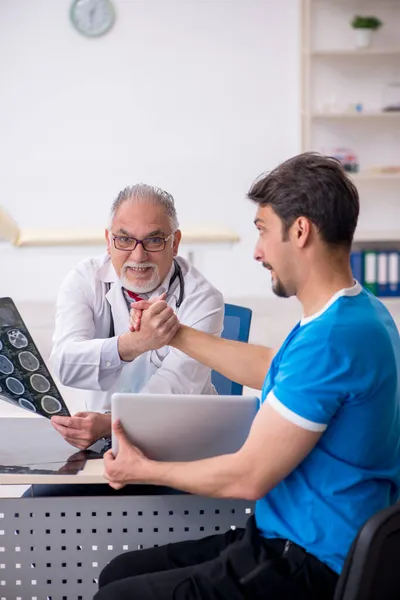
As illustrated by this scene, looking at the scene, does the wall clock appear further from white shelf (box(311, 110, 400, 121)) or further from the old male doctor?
the old male doctor

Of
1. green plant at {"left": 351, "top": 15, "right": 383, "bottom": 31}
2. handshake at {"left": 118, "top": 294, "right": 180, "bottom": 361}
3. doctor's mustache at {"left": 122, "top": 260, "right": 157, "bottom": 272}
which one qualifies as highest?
green plant at {"left": 351, "top": 15, "right": 383, "bottom": 31}

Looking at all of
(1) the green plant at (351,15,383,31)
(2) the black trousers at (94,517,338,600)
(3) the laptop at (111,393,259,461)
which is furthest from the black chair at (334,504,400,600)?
(1) the green plant at (351,15,383,31)

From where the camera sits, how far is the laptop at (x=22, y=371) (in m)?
1.82

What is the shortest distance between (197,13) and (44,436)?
5688 millimetres

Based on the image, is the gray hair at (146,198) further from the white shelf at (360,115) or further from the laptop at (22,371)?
the white shelf at (360,115)

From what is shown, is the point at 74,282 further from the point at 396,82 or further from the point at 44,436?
the point at 396,82

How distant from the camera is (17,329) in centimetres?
182

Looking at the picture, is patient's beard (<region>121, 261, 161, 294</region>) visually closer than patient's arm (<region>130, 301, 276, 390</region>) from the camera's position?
No

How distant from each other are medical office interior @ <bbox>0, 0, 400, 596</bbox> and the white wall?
0.01 m

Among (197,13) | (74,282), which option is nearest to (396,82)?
(197,13)

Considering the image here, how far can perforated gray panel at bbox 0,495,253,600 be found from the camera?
1.79m

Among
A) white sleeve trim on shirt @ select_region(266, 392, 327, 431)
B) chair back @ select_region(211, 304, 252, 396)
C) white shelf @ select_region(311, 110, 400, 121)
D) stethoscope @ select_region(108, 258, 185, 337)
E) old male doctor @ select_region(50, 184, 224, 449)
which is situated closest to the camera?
white sleeve trim on shirt @ select_region(266, 392, 327, 431)

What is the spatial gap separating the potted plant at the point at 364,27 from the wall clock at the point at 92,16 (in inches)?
78.6

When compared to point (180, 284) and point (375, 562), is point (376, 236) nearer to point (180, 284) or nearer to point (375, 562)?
point (180, 284)
